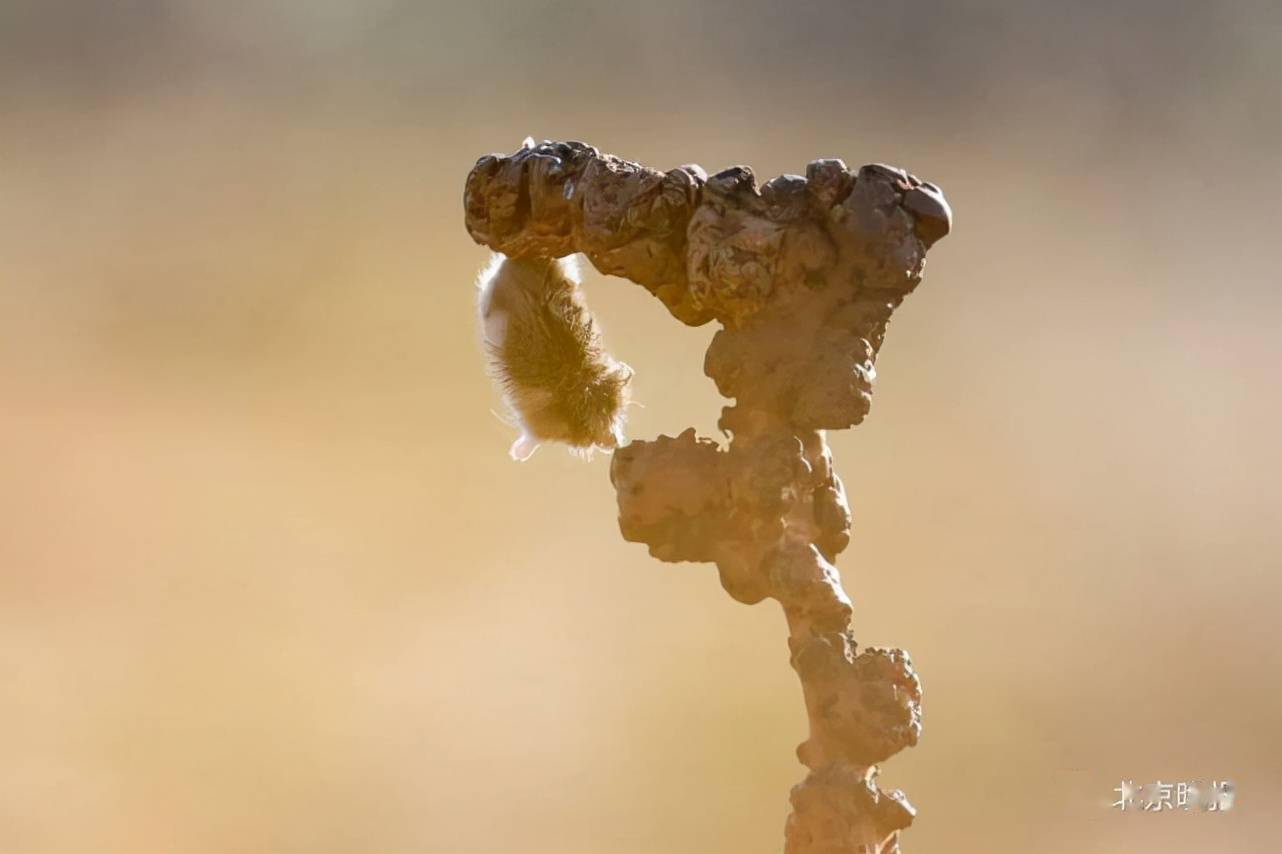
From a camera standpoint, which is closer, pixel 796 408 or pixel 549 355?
pixel 796 408

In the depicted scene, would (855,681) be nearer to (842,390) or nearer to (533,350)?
(842,390)

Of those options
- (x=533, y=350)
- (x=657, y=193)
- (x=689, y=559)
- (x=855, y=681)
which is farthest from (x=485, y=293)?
(x=855, y=681)

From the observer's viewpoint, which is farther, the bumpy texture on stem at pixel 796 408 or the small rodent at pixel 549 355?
the small rodent at pixel 549 355

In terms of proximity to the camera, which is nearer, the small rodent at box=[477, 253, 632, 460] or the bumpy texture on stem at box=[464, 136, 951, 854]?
the bumpy texture on stem at box=[464, 136, 951, 854]

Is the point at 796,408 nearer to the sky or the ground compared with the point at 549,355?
nearer to the ground
